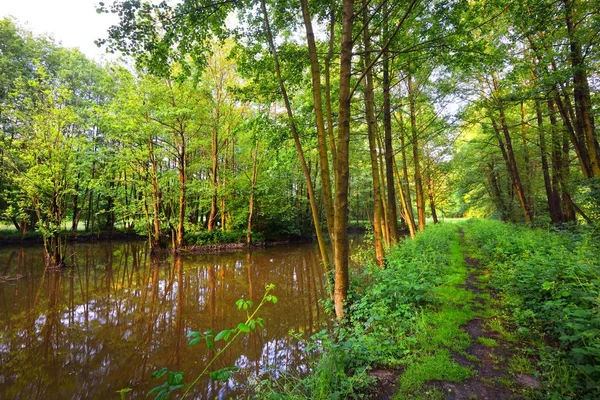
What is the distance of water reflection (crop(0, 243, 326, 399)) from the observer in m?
4.59

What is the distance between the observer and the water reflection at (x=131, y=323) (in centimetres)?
459

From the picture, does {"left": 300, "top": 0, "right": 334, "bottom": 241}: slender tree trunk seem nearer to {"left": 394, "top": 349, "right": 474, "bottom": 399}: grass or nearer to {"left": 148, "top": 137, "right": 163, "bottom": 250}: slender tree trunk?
{"left": 394, "top": 349, "right": 474, "bottom": 399}: grass

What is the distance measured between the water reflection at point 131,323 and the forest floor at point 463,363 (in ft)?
8.54

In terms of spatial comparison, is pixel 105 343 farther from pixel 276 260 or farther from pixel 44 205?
pixel 44 205

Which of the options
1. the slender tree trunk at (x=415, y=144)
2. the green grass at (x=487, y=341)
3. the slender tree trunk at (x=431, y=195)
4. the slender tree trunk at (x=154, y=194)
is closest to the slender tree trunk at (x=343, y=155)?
the green grass at (x=487, y=341)

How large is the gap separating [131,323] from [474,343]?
24.8 ft

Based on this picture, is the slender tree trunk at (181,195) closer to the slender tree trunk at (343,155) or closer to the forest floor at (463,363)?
the slender tree trunk at (343,155)

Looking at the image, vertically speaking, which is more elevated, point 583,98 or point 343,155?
point 583,98

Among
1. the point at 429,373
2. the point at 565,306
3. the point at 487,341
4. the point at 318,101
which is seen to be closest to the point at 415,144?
the point at 318,101

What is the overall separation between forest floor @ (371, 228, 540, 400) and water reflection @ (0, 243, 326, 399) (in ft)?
8.54

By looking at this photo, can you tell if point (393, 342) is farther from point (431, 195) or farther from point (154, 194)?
point (431, 195)

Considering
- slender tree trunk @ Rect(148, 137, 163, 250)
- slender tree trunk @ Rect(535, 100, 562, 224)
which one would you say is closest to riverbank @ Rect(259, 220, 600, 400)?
slender tree trunk @ Rect(535, 100, 562, 224)

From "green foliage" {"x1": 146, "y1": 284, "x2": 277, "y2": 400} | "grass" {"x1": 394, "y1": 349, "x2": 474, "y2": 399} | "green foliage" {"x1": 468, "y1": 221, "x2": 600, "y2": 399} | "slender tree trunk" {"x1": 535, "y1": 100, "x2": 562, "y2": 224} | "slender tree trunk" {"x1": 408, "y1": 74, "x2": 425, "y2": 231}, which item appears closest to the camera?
"green foliage" {"x1": 146, "y1": 284, "x2": 277, "y2": 400}

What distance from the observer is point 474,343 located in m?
3.43
